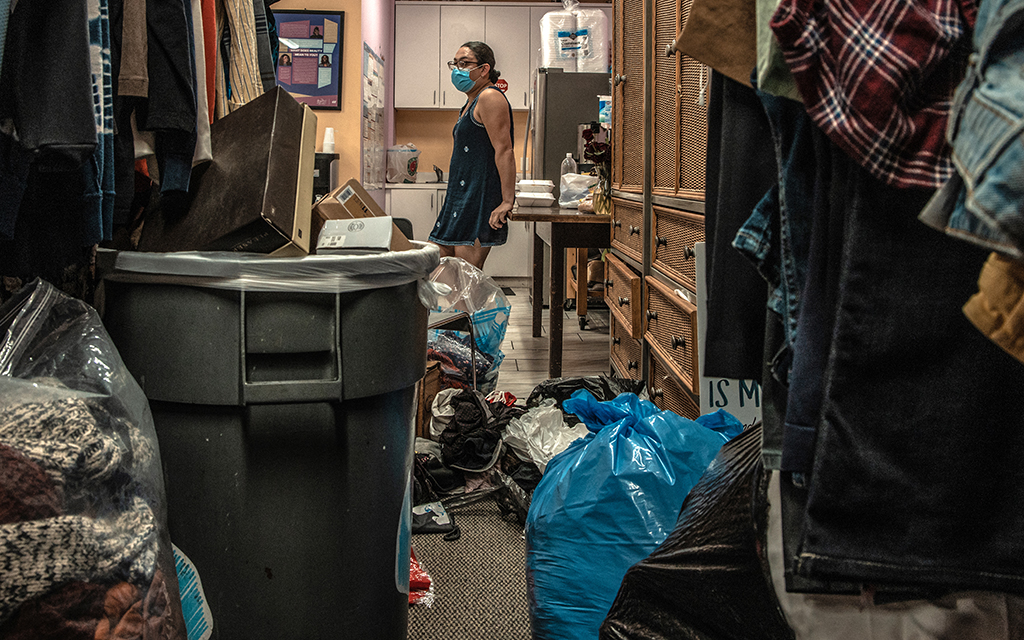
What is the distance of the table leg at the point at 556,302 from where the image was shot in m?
3.43

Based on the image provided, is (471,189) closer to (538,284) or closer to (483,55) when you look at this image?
(483,55)

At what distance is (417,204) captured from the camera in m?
7.43

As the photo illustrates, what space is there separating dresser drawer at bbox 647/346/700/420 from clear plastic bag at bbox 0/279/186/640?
1.36 meters

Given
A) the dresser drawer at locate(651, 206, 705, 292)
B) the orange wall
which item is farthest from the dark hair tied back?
the orange wall

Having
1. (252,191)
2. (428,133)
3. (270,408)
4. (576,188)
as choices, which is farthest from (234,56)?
(428,133)

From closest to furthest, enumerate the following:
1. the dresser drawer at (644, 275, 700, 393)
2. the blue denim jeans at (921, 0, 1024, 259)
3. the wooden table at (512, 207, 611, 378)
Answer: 1. the blue denim jeans at (921, 0, 1024, 259)
2. the dresser drawer at (644, 275, 700, 393)
3. the wooden table at (512, 207, 611, 378)

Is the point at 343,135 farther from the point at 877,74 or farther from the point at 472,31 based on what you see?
the point at 877,74

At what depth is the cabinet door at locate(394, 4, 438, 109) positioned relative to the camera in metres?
7.47

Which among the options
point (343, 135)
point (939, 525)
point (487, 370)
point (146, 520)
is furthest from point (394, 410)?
point (343, 135)

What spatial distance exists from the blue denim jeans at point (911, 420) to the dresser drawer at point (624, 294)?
201 centimetres

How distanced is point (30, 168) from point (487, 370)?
205cm

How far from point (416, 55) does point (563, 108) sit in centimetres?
332

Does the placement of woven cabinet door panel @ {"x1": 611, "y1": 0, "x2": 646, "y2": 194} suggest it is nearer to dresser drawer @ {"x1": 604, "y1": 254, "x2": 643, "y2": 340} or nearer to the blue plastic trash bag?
dresser drawer @ {"x1": 604, "y1": 254, "x2": 643, "y2": 340}

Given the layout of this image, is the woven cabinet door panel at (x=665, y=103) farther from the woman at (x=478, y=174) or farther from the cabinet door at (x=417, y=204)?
the cabinet door at (x=417, y=204)
